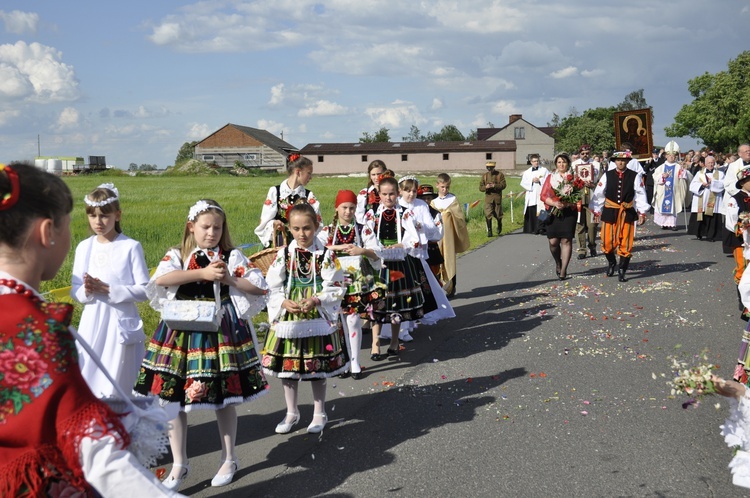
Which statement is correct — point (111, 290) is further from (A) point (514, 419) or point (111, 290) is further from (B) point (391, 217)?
(B) point (391, 217)

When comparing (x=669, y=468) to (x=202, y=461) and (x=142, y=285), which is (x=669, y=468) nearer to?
(x=202, y=461)

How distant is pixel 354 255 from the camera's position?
7121 mm

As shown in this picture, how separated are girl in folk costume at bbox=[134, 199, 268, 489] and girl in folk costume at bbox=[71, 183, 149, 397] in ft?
1.43

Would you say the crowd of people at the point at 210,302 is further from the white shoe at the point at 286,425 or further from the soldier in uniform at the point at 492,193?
the soldier in uniform at the point at 492,193

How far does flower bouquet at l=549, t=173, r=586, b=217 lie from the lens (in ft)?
43.6

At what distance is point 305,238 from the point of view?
5980 millimetres

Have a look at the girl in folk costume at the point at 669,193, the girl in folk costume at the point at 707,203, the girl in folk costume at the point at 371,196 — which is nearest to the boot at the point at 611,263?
the girl in folk costume at the point at 707,203

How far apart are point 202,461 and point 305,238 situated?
188cm

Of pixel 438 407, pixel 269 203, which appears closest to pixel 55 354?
pixel 438 407

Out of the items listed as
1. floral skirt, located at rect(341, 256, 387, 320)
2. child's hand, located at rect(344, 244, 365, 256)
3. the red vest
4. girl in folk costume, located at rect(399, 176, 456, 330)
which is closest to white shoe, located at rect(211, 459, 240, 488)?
floral skirt, located at rect(341, 256, 387, 320)

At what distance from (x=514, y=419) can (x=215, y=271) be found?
284cm

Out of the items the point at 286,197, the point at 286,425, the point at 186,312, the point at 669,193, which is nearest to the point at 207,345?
the point at 186,312

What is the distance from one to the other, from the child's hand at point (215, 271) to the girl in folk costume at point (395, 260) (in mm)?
3578

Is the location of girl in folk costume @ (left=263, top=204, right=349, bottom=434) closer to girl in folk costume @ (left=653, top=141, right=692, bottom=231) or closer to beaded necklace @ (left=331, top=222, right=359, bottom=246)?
beaded necklace @ (left=331, top=222, right=359, bottom=246)
